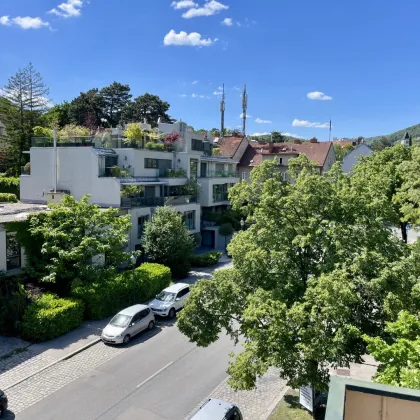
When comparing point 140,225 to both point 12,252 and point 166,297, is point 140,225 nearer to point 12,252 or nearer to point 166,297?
point 166,297

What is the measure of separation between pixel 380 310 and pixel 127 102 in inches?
3052

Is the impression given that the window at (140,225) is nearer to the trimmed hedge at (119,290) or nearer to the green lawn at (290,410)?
the trimmed hedge at (119,290)

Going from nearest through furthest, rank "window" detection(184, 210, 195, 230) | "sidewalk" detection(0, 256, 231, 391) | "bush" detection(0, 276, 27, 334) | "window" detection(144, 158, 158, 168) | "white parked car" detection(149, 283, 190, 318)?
"sidewalk" detection(0, 256, 231, 391) → "bush" detection(0, 276, 27, 334) → "white parked car" detection(149, 283, 190, 318) → "window" detection(144, 158, 158, 168) → "window" detection(184, 210, 195, 230)

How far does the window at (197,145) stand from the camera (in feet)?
146

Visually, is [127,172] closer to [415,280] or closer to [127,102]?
[415,280]

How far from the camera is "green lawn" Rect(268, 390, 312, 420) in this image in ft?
45.9

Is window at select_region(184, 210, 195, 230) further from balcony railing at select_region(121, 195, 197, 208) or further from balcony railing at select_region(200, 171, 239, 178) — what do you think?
balcony railing at select_region(200, 171, 239, 178)

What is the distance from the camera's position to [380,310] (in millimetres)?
11789

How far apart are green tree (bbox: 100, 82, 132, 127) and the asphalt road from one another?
217 ft

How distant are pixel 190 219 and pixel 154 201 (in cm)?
596

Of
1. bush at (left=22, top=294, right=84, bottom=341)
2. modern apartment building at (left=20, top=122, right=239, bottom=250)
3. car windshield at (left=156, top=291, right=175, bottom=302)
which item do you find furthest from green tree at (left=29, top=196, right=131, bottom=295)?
modern apartment building at (left=20, top=122, right=239, bottom=250)

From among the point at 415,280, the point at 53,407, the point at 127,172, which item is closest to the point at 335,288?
the point at 415,280

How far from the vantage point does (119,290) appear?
2419cm

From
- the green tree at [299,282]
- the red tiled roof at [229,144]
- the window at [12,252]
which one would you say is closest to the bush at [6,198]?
the window at [12,252]
